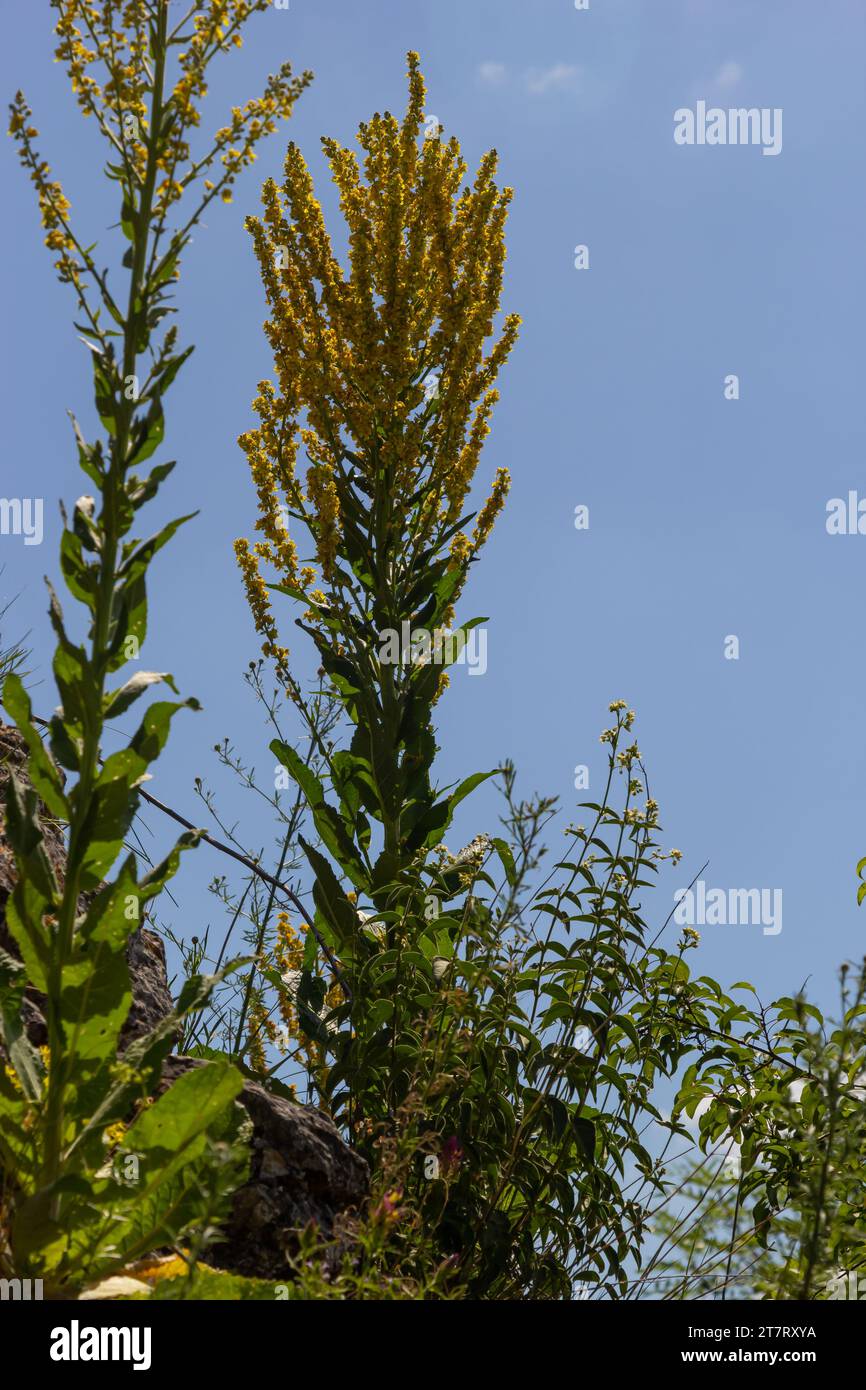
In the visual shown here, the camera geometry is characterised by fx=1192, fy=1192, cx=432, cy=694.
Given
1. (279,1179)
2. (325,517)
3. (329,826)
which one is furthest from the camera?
(325,517)

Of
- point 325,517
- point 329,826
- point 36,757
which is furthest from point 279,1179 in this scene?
point 325,517

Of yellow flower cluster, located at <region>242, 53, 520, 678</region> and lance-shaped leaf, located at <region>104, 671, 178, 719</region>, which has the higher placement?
yellow flower cluster, located at <region>242, 53, 520, 678</region>

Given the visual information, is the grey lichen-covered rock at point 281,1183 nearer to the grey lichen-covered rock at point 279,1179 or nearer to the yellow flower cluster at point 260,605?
the grey lichen-covered rock at point 279,1179

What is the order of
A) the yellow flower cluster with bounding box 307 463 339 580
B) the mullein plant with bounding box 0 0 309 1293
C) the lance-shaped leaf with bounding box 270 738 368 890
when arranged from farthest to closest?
the yellow flower cluster with bounding box 307 463 339 580 → the lance-shaped leaf with bounding box 270 738 368 890 → the mullein plant with bounding box 0 0 309 1293

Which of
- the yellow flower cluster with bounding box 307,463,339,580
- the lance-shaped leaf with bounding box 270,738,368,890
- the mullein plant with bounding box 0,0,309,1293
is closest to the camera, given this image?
the mullein plant with bounding box 0,0,309,1293

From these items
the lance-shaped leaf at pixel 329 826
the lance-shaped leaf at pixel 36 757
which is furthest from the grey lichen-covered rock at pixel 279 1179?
the lance-shaped leaf at pixel 329 826

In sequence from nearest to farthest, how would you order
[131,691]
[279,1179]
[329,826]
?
[131,691]
[279,1179]
[329,826]

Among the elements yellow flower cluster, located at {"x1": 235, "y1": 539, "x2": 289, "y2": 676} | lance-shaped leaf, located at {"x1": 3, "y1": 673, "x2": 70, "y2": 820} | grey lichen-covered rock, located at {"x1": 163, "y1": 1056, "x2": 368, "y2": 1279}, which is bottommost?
grey lichen-covered rock, located at {"x1": 163, "y1": 1056, "x2": 368, "y2": 1279}

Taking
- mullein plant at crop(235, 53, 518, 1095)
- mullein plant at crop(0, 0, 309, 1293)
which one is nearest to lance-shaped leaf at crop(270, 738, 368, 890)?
mullein plant at crop(235, 53, 518, 1095)

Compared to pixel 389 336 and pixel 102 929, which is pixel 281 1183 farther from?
pixel 389 336

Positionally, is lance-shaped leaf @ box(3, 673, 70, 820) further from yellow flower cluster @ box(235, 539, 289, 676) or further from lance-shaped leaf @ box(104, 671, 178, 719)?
yellow flower cluster @ box(235, 539, 289, 676)

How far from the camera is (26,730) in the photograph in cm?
195

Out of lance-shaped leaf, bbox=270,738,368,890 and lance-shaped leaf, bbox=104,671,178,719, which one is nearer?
lance-shaped leaf, bbox=104,671,178,719
